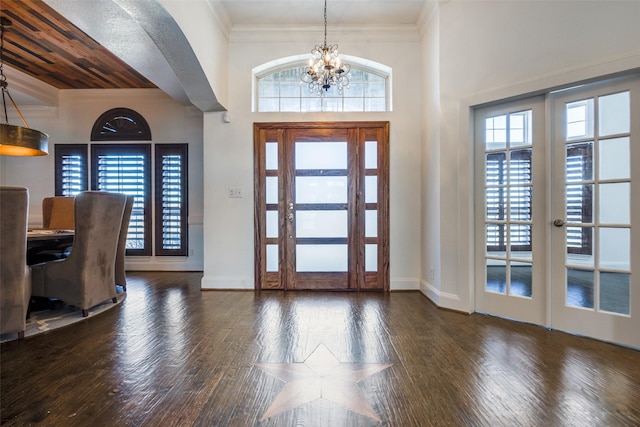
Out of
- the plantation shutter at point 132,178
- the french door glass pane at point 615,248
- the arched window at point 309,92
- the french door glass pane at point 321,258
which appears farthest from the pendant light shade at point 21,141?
the french door glass pane at point 615,248

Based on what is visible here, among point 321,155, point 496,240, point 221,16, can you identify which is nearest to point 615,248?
point 496,240

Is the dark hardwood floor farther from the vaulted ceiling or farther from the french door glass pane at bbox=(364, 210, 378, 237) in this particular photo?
the vaulted ceiling

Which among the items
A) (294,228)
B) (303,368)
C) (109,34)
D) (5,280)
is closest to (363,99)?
(294,228)

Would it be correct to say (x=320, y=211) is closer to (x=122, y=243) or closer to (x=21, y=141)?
(x=122, y=243)

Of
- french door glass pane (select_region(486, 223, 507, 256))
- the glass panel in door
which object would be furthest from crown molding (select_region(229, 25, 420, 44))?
french door glass pane (select_region(486, 223, 507, 256))

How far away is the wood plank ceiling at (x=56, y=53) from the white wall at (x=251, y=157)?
5.72ft

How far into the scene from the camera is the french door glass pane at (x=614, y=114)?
2354mm

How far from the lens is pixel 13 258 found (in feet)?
7.66

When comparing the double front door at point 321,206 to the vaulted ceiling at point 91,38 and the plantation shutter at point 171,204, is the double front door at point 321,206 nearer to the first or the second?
the vaulted ceiling at point 91,38

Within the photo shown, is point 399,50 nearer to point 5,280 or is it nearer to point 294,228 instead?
point 294,228

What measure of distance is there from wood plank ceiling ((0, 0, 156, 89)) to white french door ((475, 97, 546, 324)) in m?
4.66

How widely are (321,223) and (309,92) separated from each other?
5.73ft

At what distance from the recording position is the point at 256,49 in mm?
3988

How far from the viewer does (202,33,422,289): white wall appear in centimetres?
395
